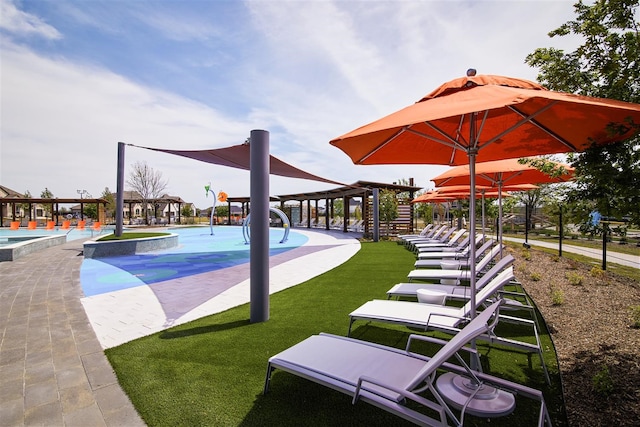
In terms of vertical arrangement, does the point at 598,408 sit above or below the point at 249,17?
below

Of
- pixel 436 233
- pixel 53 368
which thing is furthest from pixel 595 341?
pixel 436 233

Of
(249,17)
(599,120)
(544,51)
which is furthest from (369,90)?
(599,120)

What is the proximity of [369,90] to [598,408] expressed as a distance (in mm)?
8110

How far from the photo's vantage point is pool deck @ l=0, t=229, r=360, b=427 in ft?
8.73

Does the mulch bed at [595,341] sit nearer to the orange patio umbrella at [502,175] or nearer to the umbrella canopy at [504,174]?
the orange patio umbrella at [502,175]

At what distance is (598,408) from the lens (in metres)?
2.52

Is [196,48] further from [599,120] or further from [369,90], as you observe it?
[599,120]

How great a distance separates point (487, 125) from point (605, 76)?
1.21m

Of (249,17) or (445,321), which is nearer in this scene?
(445,321)

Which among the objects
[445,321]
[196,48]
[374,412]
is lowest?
[374,412]

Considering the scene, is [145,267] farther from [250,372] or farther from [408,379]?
[408,379]

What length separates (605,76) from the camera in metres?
3.05

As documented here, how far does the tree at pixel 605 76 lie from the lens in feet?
8.03

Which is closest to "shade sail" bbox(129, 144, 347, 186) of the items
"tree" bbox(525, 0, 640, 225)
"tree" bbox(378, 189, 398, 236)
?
"tree" bbox(525, 0, 640, 225)
